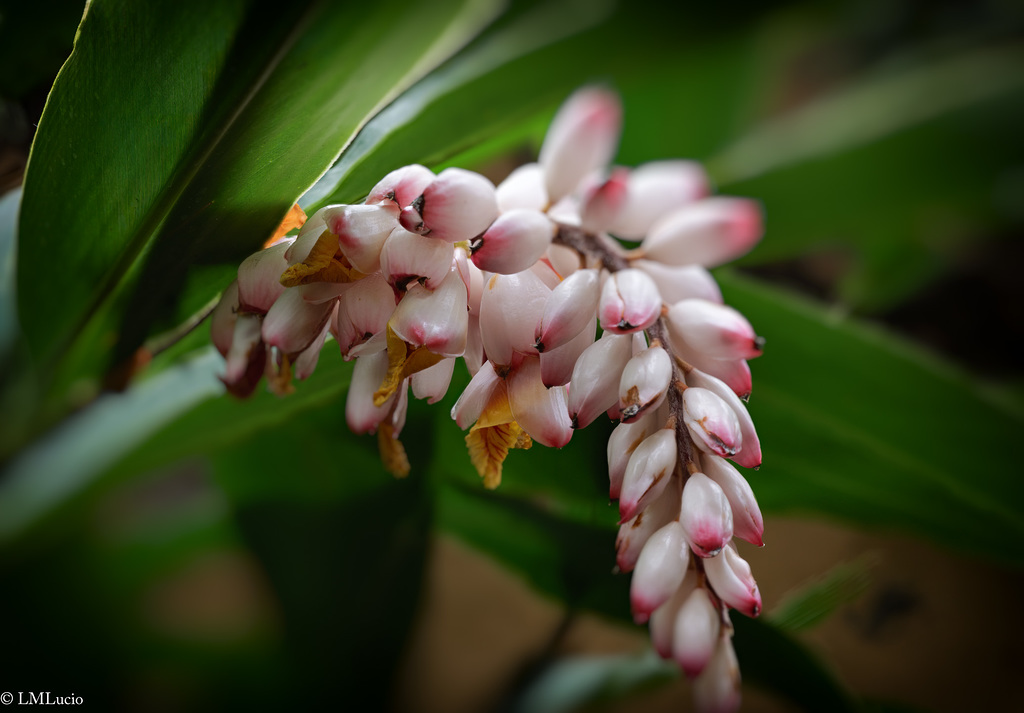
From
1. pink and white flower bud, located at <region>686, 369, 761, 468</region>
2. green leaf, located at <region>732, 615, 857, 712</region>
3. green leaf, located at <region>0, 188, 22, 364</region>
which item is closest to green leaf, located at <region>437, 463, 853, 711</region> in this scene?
green leaf, located at <region>732, 615, 857, 712</region>

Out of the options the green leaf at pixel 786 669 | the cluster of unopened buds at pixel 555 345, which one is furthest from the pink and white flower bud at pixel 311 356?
the green leaf at pixel 786 669

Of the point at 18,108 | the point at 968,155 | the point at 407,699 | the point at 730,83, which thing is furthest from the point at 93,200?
the point at 730,83

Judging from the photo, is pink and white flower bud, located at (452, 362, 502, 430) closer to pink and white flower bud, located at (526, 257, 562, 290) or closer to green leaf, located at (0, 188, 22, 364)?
pink and white flower bud, located at (526, 257, 562, 290)

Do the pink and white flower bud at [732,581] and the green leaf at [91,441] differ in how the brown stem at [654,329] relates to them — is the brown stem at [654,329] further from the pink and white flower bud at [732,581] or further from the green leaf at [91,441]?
the green leaf at [91,441]

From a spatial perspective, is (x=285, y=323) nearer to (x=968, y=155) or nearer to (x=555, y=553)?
(x=555, y=553)

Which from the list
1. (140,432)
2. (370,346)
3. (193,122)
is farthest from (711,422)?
(140,432)

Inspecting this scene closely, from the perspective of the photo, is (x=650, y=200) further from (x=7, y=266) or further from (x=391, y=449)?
(x=7, y=266)
